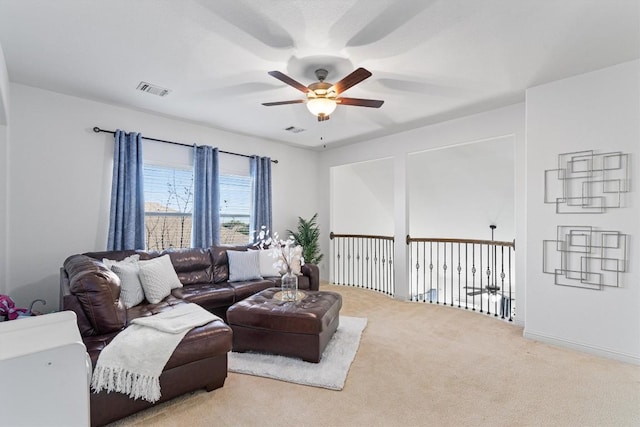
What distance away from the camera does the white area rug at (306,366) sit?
2.45m

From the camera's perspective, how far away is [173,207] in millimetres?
4414

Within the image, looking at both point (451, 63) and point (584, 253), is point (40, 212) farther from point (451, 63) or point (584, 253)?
point (584, 253)

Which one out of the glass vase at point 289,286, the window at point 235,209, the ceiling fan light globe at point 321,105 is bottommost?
the glass vase at point 289,286

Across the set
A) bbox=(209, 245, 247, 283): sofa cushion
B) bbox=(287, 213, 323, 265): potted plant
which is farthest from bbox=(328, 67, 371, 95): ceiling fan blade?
bbox=(287, 213, 323, 265): potted plant

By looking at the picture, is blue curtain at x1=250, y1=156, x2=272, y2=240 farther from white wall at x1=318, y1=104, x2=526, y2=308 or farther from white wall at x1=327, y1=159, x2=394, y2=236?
white wall at x1=327, y1=159, x2=394, y2=236

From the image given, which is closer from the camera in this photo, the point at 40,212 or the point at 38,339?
the point at 38,339

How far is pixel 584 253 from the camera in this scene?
299 centimetres

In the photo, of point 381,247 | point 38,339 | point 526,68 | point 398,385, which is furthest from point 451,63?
point 381,247

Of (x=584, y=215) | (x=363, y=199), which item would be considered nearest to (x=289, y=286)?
(x=584, y=215)

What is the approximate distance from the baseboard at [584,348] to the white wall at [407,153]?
477 millimetres

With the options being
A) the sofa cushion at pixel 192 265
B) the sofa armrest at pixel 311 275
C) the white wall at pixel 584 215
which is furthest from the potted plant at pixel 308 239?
the white wall at pixel 584 215

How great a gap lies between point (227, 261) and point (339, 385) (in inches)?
98.0

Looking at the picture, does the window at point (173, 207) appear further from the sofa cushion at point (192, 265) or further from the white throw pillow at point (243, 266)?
the white throw pillow at point (243, 266)

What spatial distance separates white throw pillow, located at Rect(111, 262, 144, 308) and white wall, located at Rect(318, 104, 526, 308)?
3640 millimetres
